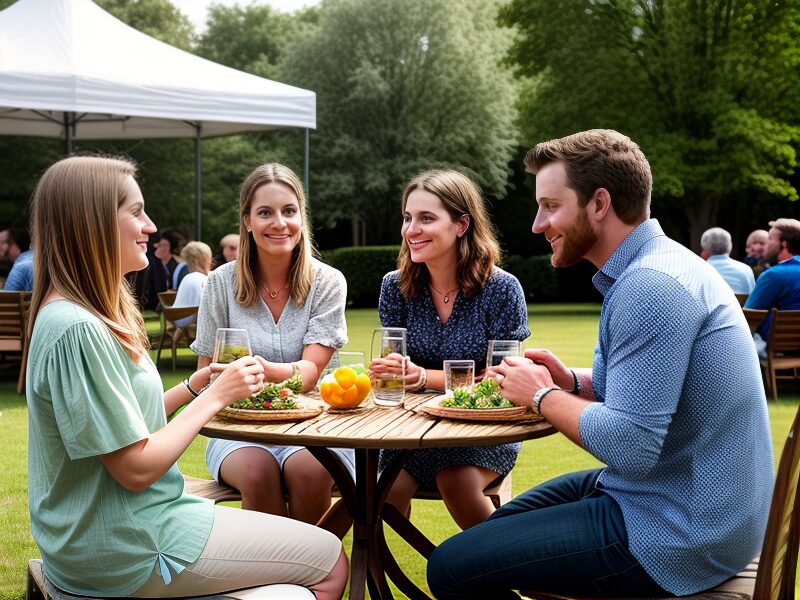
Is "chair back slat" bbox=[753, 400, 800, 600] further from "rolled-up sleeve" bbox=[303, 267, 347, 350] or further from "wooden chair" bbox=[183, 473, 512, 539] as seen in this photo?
"rolled-up sleeve" bbox=[303, 267, 347, 350]

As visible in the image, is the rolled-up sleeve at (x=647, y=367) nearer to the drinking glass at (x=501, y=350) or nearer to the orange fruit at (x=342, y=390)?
the drinking glass at (x=501, y=350)

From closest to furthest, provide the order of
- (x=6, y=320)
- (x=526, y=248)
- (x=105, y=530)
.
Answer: (x=105, y=530)
(x=6, y=320)
(x=526, y=248)

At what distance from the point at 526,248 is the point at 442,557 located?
30.4 metres

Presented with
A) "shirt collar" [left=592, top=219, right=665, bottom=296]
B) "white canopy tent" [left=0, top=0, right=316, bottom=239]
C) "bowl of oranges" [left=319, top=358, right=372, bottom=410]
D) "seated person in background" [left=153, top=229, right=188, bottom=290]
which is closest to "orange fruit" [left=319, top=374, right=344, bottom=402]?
"bowl of oranges" [left=319, top=358, right=372, bottom=410]

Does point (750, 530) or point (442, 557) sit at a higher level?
point (750, 530)

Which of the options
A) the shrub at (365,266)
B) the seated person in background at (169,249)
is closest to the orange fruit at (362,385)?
the seated person in background at (169,249)

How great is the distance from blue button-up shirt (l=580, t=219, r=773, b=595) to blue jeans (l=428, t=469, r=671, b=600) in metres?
0.06

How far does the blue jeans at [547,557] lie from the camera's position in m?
2.37

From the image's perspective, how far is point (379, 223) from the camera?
108 feet

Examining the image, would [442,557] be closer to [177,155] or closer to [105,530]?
[105,530]

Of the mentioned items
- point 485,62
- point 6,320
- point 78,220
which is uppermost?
point 485,62

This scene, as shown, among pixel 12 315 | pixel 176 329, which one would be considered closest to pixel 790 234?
pixel 176 329

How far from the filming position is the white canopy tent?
33.9 feet

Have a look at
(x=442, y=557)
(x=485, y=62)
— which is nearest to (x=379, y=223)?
(x=485, y=62)
